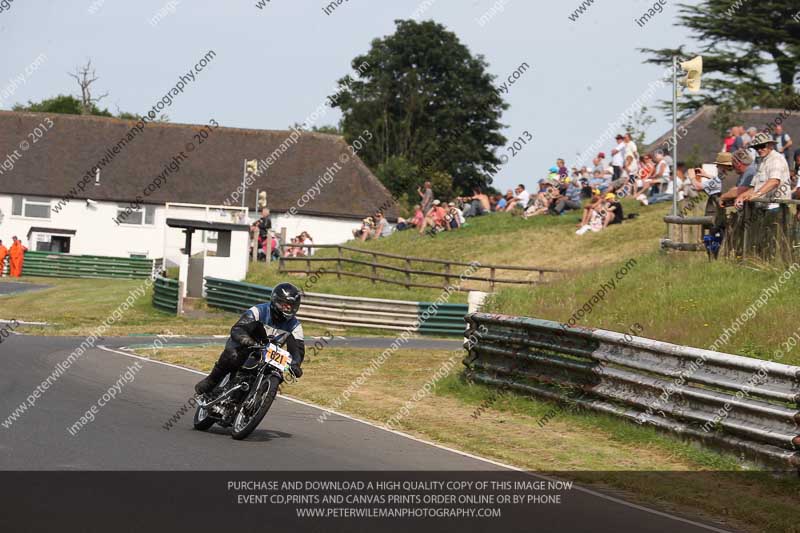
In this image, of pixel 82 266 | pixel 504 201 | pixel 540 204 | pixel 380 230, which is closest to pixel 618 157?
pixel 540 204

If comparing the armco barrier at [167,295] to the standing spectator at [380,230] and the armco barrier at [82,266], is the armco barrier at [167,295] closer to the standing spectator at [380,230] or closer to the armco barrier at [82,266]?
the standing spectator at [380,230]

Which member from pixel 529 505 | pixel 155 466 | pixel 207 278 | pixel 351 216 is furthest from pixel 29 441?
pixel 351 216

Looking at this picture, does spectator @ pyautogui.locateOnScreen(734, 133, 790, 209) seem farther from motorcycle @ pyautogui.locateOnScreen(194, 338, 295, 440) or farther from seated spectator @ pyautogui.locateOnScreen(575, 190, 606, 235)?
seated spectator @ pyautogui.locateOnScreen(575, 190, 606, 235)

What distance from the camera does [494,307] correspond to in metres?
19.8

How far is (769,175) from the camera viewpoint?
54.8 feet

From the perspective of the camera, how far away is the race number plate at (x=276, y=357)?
37.6ft

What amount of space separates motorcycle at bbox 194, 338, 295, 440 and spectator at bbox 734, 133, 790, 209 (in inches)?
328

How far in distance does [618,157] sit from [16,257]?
101 ft

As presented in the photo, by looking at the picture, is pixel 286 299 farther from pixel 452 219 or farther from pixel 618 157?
pixel 452 219

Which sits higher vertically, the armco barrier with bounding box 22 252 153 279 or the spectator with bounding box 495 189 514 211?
the spectator with bounding box 495 189 514 211

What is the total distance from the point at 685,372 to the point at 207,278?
2356cm

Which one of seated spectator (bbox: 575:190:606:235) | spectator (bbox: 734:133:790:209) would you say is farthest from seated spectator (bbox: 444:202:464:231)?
spectator (bbox: 734:133:790:209)

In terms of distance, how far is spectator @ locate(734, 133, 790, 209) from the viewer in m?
16.6

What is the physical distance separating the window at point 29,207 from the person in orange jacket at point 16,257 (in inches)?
416
